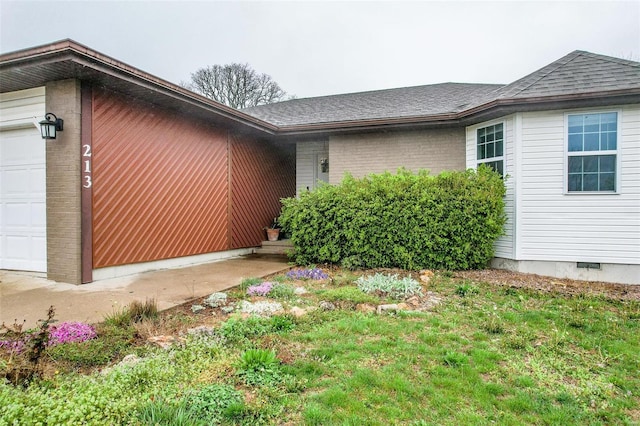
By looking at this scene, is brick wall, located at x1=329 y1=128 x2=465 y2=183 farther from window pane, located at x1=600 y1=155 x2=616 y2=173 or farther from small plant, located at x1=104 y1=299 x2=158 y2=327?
small plant, located at x1=104 y1=299 x2=158 y2=327

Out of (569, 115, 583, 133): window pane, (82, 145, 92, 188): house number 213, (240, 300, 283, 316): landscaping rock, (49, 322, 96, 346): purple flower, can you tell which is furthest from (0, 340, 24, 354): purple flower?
(569, 115, 583, 133): window pane

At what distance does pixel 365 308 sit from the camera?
163 inches

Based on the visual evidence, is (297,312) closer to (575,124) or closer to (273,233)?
(273,233)

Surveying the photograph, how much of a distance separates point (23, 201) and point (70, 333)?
3942 mm

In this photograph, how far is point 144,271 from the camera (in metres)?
6.28

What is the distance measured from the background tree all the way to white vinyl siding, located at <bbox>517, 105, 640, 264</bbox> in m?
20.5

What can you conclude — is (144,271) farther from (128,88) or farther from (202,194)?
(128,88)

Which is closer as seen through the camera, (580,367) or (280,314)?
(580,367)

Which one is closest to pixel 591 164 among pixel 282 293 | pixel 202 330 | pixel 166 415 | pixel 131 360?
pixel 282 293

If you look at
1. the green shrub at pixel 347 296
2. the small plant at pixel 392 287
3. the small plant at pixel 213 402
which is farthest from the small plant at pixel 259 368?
the small plant at pixel 392 287

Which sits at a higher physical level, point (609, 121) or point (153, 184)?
point (609, 121)

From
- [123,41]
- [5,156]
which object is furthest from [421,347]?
[123,41]

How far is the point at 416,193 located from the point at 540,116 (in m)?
2.71

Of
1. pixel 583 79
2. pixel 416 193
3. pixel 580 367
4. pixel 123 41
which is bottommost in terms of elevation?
pixel 580 367
